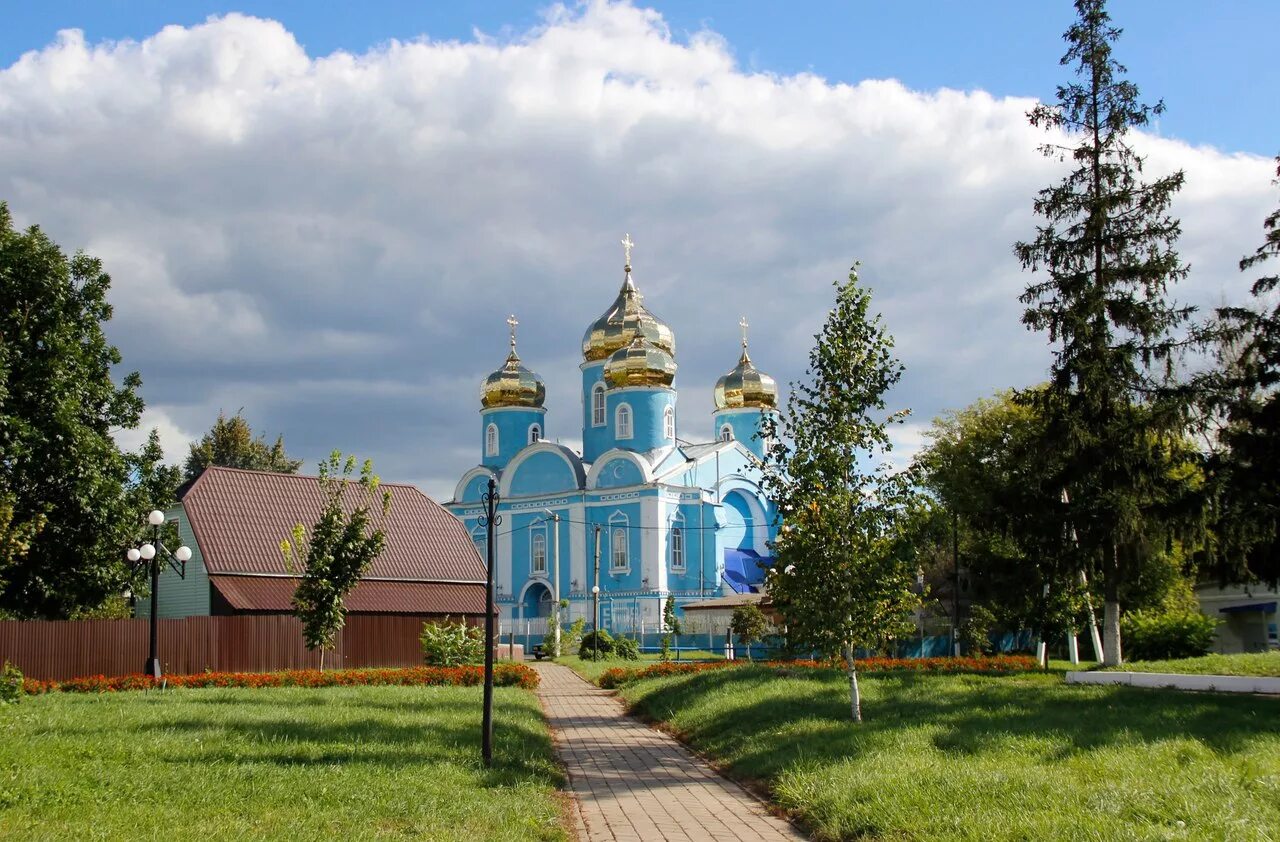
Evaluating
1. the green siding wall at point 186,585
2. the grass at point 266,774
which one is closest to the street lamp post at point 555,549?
the green siding wall at point 186,585

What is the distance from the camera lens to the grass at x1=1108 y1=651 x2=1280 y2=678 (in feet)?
60.4

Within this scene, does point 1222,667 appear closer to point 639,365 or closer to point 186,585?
point 186,585

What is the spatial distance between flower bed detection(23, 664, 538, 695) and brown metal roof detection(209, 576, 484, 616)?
4508 millimetres

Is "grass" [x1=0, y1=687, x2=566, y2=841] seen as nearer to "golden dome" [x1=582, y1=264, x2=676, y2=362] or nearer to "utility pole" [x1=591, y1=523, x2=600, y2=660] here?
"utility pole" [x1=591, y1=523, x2=600, y2=660]

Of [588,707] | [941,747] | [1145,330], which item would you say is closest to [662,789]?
[941,747]

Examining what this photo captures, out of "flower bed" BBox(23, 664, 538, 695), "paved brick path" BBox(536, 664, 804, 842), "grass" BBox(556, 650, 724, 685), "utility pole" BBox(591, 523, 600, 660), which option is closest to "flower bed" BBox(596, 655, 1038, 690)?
"grass" BBox(556, 650, 724, 685)

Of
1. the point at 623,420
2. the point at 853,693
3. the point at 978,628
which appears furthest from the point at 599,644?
the point at 853,693

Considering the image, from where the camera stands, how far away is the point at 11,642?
22812 mm

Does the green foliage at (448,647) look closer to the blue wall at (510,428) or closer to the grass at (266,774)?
the grass at (266,774)

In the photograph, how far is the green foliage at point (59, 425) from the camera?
22.5m

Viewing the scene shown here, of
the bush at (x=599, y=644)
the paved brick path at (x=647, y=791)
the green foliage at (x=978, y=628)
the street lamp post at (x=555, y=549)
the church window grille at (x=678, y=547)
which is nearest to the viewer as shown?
the paved brick path at (x=647, y=791)

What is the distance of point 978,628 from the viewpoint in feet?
100

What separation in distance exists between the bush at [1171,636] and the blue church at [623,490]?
20910 mm

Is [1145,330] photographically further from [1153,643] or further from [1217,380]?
[1153,643]
